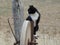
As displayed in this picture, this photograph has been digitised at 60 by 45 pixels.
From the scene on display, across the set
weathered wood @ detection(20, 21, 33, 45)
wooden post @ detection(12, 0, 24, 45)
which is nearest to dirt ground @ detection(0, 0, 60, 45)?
wooden post @ detection(12, 0, 24, 45)

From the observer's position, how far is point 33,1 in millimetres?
18453

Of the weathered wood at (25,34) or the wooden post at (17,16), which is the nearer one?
the weathered wood at (25,34)

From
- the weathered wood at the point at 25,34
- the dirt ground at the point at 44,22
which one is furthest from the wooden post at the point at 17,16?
the dirt ground at the point at 44,22

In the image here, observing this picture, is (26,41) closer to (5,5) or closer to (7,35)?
(7,35)

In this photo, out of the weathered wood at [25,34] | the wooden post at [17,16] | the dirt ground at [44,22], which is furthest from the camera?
Answer: the dirt ground at [44,22]

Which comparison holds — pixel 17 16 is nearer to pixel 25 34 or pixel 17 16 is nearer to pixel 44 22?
pixel 25 34

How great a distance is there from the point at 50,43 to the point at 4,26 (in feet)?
13.1

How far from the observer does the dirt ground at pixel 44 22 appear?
29.5ft

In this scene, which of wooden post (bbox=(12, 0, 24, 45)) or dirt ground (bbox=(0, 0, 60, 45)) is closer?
wooden post (bbox=(12, 0, 24, 45))

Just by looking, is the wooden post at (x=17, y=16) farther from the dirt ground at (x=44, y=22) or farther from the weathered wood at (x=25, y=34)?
the dirt ground at (x=44, y=22)

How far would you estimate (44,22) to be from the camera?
1271cm

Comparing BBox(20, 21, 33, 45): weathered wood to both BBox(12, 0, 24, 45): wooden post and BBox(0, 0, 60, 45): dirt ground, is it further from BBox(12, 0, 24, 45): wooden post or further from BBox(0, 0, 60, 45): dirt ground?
BBox(0, 0, 60, 45): dirt ground

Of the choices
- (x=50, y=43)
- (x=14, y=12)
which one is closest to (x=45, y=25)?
(x=50, y=43)

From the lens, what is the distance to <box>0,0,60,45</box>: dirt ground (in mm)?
8984
